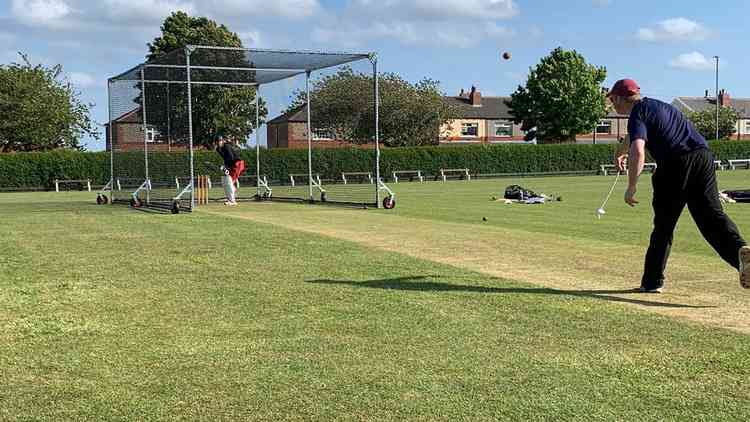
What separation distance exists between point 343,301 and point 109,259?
14.8ft

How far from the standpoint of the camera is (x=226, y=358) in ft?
17.2

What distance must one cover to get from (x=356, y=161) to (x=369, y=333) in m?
43.2

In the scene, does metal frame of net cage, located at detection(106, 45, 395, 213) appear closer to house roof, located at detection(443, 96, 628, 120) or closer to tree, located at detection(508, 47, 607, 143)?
tree, located at detection(508, 47, 607, 143)

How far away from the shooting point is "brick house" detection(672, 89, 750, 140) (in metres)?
105

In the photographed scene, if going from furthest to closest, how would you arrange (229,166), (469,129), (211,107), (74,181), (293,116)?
(469,129) → (74,181) → (211,107) → (293,116) → (229,166)

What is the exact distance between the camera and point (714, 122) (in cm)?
9688

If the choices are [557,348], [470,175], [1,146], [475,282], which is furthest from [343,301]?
[1,146]

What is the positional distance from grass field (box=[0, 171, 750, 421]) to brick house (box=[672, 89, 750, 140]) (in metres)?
102

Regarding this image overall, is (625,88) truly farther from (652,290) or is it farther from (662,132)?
(652,290)

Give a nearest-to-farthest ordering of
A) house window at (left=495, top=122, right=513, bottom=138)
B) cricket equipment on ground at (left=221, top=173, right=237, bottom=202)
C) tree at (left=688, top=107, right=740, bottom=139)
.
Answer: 1. cricket equipment on ground at (left=221, top=173, right=237, bottom=202)
2. house window at (left=495, top=122, right=513, bottom=138)
3. tree at (left=688, top=107, right=740, bottom=139)

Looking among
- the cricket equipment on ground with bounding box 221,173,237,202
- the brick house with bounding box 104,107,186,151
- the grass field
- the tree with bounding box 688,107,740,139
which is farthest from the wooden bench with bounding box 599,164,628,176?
the tree with bounding box 688,107,740,139

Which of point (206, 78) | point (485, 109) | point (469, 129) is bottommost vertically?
point (206, 78)

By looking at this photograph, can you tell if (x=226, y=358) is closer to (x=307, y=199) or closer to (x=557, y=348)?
(x=557, y=348)

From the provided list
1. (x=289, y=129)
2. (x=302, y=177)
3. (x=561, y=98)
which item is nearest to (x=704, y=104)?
(x=561, y=98)
